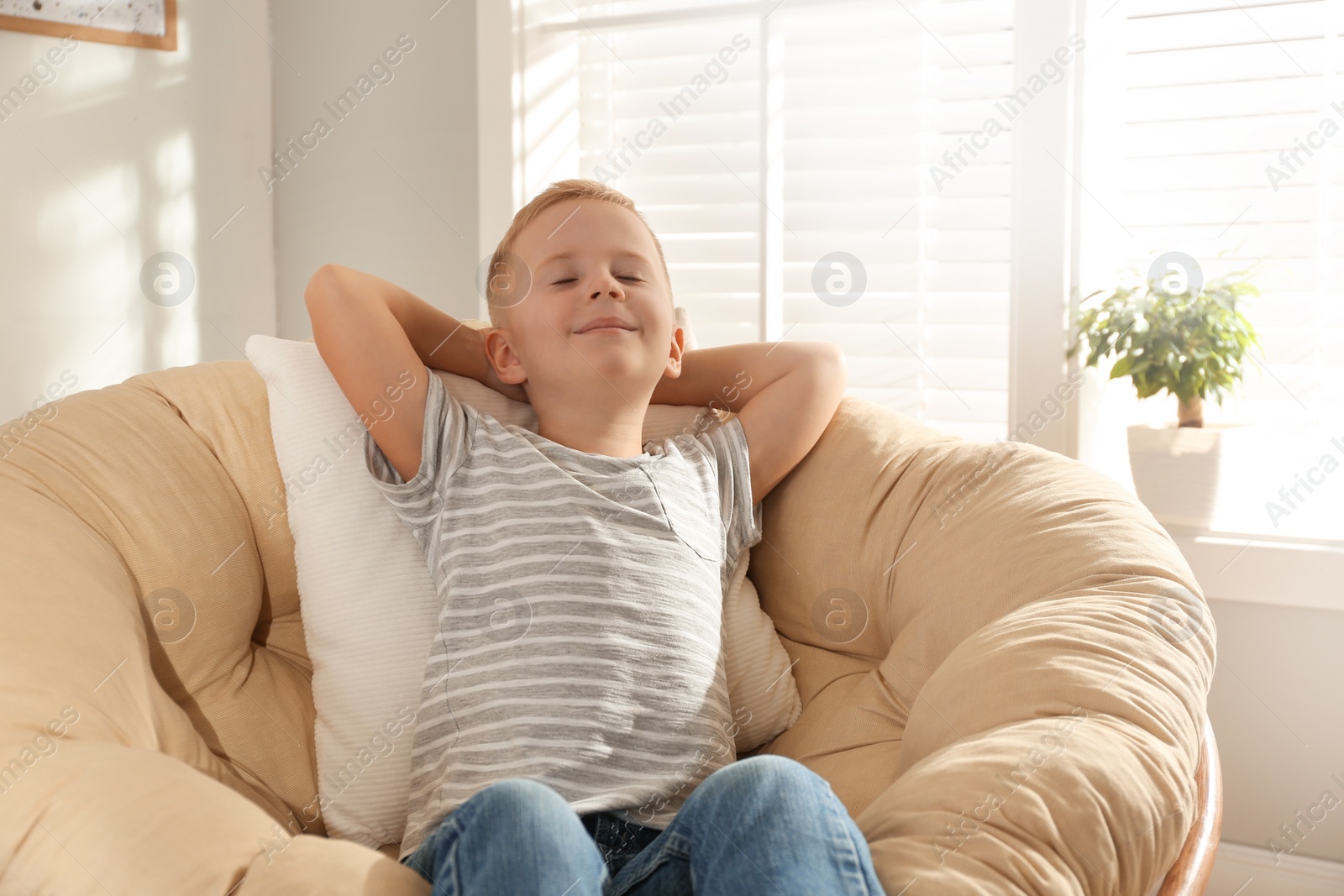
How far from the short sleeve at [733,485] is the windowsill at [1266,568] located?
32.7 inches

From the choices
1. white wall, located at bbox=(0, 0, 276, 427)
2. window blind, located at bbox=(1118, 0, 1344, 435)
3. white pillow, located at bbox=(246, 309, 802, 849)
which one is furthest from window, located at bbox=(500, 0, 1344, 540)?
white pillow, located at bbox=(246, 309, 802, 849)

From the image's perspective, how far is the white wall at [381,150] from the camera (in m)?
2.14

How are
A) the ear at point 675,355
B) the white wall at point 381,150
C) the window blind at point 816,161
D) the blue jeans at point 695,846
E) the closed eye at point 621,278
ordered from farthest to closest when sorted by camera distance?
1. the white wall at point 381,150
2. the window blind at point 816,161
3. the ear at point 675,355
4. the closed eye at point 621,278
5. the blue jeans at point 695,846

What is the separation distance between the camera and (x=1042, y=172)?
179 centimetres

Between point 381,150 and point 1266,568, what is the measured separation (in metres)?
1.88

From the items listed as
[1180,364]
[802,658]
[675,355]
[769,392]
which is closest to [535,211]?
[675,355]

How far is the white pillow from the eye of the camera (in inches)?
42.6

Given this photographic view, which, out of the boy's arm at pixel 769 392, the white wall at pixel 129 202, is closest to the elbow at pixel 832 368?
the boy's arm at pixel 769 392

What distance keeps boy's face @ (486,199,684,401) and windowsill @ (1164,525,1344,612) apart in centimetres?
101

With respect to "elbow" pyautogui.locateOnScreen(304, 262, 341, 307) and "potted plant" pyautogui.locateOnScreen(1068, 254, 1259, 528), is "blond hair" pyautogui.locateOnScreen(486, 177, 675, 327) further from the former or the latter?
"potted plant" pyautogui.locateOnScreen(1068, 254, 1259, 528)

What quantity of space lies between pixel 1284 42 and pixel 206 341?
207cm

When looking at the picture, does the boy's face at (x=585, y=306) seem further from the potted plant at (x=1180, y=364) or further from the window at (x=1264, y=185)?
the window at (x=1264, y=185)

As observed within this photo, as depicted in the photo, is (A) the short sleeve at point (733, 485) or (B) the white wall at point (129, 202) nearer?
(A) the short sleeve at point (733, 485)

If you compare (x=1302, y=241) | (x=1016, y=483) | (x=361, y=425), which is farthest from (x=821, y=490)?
(x=1302, y=241)
